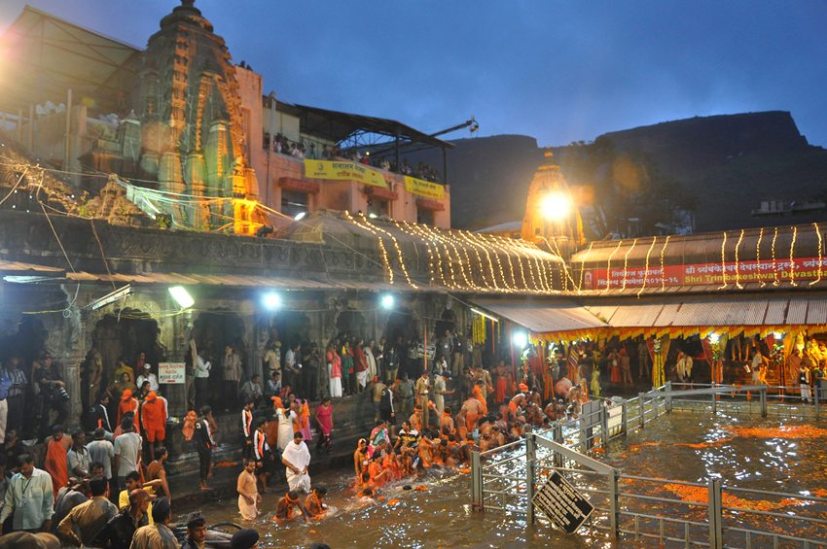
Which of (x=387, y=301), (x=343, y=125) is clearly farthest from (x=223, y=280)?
(x=343, y=125)

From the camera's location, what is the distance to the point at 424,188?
36.6 m

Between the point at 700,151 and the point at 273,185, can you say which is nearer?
the point at 273,185

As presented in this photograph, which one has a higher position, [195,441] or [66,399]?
[66,399]

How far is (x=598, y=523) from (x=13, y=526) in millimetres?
8475

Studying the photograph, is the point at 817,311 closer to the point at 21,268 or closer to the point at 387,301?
the point at 387,301

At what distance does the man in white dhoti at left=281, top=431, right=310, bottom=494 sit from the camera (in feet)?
37.9

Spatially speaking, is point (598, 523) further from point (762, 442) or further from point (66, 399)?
point (66, 399)

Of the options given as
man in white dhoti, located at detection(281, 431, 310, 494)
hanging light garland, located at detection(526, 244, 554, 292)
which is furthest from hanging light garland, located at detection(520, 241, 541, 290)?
man in white dhoti, located at detection(281, 431, 310, 494)

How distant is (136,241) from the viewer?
1317cm

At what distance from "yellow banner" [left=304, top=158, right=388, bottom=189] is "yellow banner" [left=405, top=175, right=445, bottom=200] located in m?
3.70

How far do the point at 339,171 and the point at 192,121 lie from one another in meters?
9.63

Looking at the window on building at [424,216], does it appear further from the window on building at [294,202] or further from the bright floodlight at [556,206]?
the window on building at [294,202]

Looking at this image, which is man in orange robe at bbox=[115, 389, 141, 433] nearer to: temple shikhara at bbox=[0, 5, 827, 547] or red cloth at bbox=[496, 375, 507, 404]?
temple shikhara at bbox=[0, 5, 827, 547]

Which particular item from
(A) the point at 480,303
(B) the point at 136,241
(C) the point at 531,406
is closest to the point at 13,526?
(B) the point at 136,241
